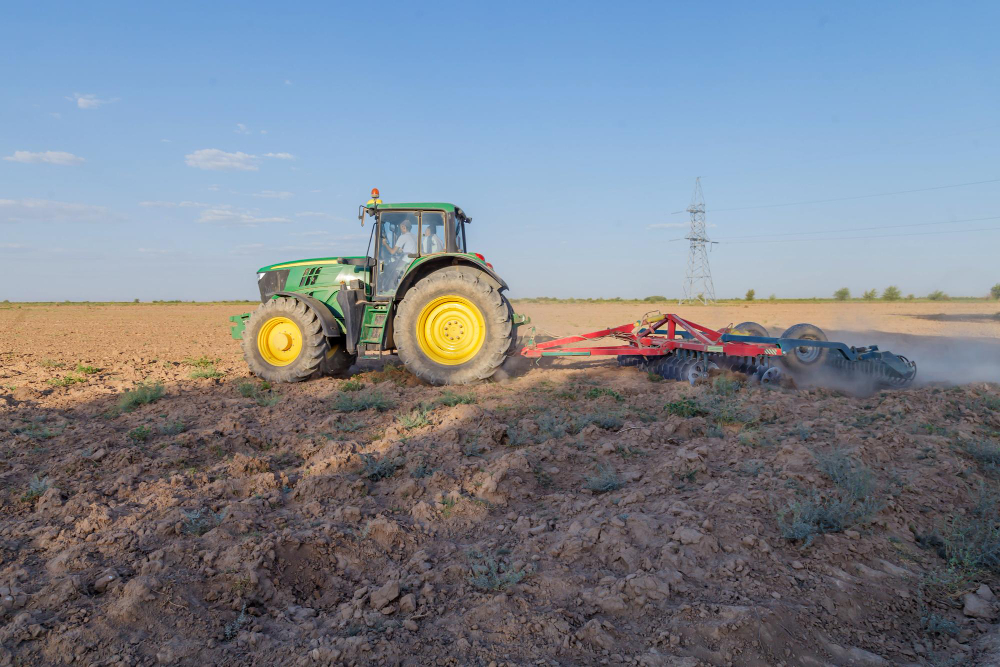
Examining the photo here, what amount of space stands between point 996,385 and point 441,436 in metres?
7.37

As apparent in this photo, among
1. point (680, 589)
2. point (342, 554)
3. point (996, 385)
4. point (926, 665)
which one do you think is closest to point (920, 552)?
point (926, 665)

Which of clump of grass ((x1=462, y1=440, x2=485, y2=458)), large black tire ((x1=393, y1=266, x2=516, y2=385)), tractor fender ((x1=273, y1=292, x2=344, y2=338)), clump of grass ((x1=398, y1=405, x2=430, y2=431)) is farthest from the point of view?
tractor fender ((x1=273, y1=292, x2=344, y2=338))

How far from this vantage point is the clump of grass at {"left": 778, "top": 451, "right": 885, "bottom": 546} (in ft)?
11.4

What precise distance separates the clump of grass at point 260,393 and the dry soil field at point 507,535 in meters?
0.54

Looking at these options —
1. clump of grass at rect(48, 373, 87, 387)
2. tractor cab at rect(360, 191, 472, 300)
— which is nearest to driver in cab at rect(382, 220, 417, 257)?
tractor cab at rect(360, 191, 472, 300)

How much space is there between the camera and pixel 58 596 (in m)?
2.83

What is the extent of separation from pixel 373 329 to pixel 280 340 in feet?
4.87

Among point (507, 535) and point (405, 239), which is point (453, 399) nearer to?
point (405, 239)

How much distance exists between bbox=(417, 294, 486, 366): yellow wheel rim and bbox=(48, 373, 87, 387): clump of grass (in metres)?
5.03

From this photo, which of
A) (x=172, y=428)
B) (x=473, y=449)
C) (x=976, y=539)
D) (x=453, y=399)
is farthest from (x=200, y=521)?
(x=976, y=539)

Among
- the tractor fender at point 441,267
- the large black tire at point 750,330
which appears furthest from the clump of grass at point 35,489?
the large black tire at point 750,330

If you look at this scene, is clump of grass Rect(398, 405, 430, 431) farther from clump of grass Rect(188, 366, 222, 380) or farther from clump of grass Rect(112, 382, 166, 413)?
clump of grass Rect(188, 366, 222, 380)

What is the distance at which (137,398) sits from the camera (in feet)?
23.1

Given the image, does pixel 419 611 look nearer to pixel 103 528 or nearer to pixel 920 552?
pixel 103 528
